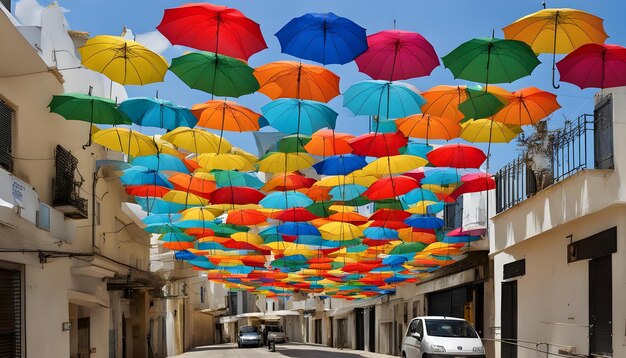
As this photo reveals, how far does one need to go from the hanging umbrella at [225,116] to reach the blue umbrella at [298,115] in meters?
0.52

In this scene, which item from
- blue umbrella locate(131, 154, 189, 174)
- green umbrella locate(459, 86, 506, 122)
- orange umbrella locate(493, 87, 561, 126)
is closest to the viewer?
green umbrella locate(459, 86, 506, 122)

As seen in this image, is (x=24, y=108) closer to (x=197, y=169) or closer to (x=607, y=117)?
(x=197, y=169)

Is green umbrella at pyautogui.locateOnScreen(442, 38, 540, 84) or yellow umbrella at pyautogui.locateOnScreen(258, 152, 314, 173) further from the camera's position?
yellow umbrella at pyautogui.locateOnScreen(258, 152, 314, 173)

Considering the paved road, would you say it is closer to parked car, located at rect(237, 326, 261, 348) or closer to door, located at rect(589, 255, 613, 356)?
parked car, located at rect(237, 326, 261, 348)

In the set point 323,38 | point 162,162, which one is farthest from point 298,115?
point 162,162

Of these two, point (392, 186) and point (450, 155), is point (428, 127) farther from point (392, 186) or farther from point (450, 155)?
point (392, 186)

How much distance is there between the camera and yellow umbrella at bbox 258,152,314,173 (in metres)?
17.1

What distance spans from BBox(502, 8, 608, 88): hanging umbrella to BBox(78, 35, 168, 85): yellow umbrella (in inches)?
218

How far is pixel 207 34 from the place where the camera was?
428 inches

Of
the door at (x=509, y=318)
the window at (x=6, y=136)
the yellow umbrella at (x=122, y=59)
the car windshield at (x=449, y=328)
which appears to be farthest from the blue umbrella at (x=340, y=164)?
the window at (x=6, y=136)

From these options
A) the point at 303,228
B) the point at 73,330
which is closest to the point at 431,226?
the point at 303,228

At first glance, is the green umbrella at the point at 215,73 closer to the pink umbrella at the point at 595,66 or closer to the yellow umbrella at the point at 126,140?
the yellow umbrella at the point at 126,140

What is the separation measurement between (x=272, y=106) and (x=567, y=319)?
25.4 ft

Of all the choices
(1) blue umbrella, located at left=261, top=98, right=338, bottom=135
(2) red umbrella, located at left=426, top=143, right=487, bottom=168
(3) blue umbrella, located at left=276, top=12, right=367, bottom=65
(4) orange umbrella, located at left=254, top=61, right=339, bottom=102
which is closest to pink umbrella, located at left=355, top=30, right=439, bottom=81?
(3) blue umbrella, located at left=276, top=12, right=367, bottom=65
